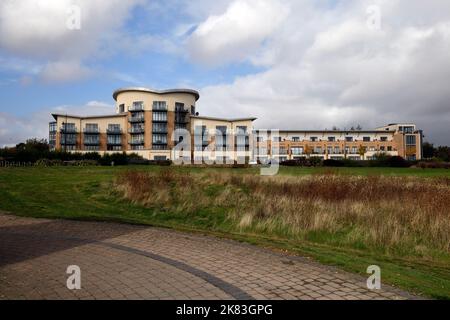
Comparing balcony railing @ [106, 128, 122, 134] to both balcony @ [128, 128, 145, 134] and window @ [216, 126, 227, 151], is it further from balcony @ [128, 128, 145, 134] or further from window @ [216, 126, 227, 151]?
window @ [216, 126, 227, 151]

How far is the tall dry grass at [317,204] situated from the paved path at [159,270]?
174 inches

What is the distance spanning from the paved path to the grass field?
38.0 inches

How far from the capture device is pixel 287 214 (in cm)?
1309

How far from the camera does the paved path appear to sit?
16.9ft

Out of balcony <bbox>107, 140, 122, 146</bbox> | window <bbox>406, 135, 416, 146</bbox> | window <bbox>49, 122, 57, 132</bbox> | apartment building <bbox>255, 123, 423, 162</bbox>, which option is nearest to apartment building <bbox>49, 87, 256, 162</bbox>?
balcony <bbox>107, 140, 122, 146</bbox>

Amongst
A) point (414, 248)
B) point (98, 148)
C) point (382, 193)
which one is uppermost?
point (98, 148)

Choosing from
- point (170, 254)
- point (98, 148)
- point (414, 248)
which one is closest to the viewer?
point (170, 254)

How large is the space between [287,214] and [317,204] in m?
1.77

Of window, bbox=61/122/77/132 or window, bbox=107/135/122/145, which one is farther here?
window, bbox=107/135/122/145

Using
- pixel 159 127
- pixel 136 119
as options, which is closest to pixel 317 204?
pixel 159 127

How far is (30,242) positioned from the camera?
8195 millimetres
